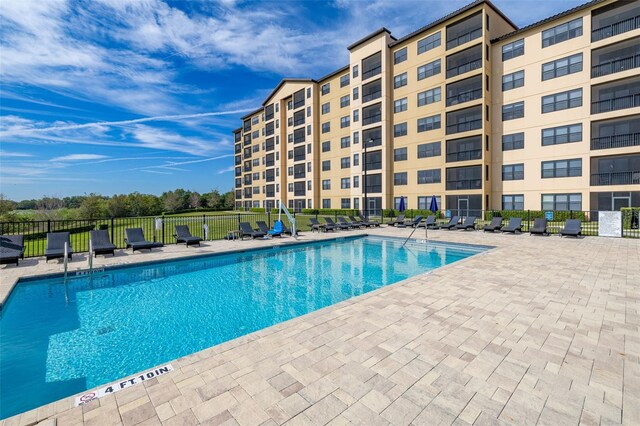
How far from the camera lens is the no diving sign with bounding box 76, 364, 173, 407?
10.4 feet

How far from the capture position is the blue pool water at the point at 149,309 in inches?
185

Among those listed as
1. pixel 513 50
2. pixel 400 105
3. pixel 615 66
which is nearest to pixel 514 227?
pixel 615 66

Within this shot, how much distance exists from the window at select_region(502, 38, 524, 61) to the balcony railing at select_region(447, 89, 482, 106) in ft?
13.0

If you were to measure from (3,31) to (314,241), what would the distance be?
14197 mm

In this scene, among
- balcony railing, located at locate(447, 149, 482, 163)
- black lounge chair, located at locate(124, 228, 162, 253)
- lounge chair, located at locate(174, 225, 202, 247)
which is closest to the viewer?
black lounge chair, located at locate(124, 228, 162, 253)

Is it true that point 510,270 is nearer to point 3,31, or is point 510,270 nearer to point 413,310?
point 413,310

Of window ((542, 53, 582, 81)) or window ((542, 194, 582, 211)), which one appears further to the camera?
window ((542, 194, 582, 211))

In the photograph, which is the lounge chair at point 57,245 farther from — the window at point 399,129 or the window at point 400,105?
the window at point 400,105

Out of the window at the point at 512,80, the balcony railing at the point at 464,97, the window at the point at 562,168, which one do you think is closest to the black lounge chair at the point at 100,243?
the balcony railing at the point at 464,97

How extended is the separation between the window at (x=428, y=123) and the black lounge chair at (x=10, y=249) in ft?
110

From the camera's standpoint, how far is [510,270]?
8.91 metres

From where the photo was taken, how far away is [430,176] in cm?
3325

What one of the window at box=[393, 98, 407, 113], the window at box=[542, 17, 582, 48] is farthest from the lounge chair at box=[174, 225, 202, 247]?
the window at box=[542, 17, 582, 48]

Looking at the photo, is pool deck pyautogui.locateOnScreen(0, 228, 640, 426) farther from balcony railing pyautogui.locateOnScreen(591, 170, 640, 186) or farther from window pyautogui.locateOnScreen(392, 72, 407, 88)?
window pyautogui.locateOnScreen(392, 72, 407, 88)
